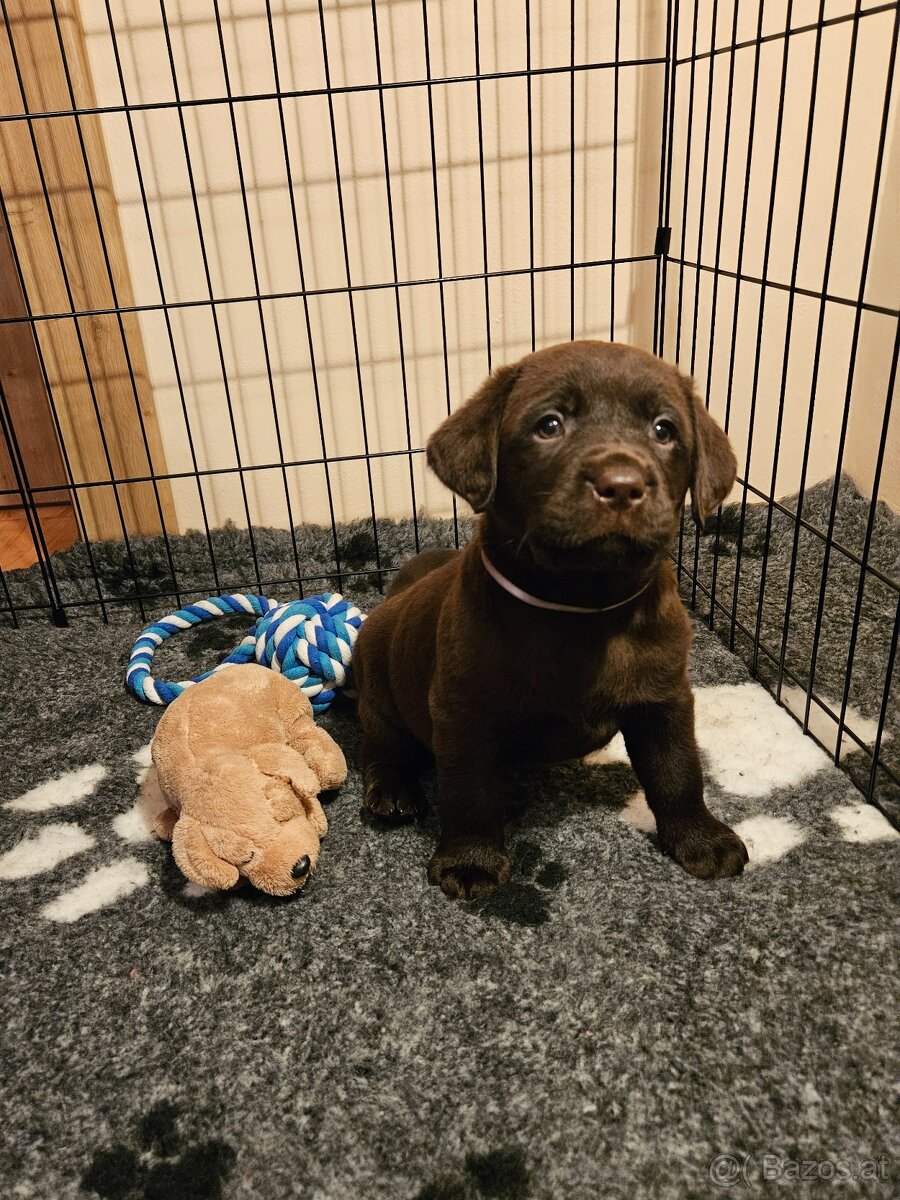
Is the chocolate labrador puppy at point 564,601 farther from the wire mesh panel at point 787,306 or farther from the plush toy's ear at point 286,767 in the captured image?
the wire mesh panel at point 787,306

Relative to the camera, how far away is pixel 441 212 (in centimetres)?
286

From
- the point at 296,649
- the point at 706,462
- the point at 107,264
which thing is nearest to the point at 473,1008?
the point at 706,462

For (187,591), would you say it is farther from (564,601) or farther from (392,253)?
(564,601)

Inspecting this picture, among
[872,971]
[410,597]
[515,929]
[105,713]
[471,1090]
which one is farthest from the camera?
[105,713]

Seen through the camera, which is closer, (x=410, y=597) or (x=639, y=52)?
(x=410, y=597)

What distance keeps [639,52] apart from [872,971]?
2.65 metres

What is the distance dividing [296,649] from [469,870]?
0.83 metres

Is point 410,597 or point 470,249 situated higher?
point 470,249

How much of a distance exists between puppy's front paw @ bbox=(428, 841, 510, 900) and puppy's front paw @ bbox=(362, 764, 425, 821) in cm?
19

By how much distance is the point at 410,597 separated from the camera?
183 centimetres

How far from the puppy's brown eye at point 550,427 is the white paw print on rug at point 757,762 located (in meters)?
0.80

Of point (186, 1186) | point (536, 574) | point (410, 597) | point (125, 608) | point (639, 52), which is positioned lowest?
point (125, 608)

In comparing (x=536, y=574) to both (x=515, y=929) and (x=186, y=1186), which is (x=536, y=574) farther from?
(x=186, y=1186)

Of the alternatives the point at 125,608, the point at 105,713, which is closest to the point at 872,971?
the point at 105,713
